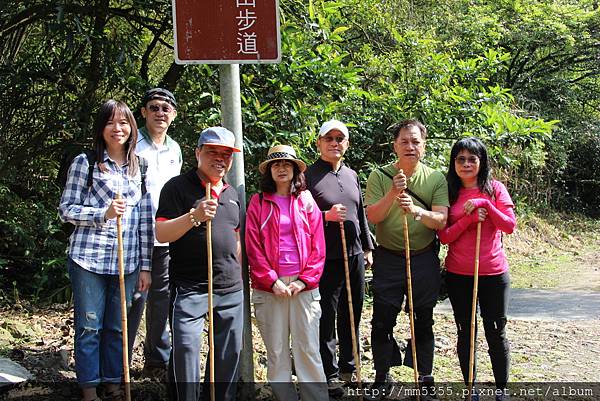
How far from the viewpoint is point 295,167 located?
4.02 metres

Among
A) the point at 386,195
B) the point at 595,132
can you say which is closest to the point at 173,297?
the point at 386,195

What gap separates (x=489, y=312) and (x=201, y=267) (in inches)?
76.0

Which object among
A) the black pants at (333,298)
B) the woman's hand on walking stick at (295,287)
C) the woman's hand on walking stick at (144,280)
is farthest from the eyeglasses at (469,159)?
the woman's hand on walking stick at (144,280)

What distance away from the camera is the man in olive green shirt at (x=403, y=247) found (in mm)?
4230

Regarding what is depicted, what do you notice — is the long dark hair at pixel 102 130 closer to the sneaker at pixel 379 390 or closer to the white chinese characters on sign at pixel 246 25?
the white chinese characters on sign at pixel 246 25

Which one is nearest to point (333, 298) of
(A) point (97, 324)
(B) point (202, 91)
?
(A) point (97, 324)

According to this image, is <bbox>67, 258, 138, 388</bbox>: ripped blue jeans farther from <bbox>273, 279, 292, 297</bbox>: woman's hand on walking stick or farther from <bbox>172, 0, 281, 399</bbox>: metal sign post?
<bbox>172, 0, 281, 399</bbox>: metal sign post

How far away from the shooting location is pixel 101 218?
365 cm

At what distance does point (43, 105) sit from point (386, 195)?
11.6 ft

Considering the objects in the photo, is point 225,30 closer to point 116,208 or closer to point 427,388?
point 116,208

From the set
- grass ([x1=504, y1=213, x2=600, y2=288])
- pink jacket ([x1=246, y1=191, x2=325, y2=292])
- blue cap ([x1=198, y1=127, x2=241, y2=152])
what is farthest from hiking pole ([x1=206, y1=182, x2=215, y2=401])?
grass ([x1=504, y1=213, x2=600, y2=288])

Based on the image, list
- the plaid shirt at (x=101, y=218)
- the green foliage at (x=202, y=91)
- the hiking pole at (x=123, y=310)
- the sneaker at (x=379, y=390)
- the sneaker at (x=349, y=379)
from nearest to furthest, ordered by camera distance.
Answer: the hiking pole at (x=123, y=310), the plaid shirt at (x=101, y=218), the sneaker at (x=379, y=390), the sneaker at (x=349, y=379), the green foliage at (x=202, y=91)

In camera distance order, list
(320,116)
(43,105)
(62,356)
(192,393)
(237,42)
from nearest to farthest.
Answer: (192,393), (237,42), (62,356), (320,116), (43,105)

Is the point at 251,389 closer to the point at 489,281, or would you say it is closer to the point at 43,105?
the point at 489,281
